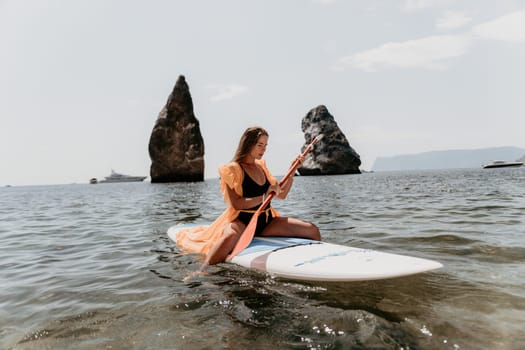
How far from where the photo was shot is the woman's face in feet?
16.3

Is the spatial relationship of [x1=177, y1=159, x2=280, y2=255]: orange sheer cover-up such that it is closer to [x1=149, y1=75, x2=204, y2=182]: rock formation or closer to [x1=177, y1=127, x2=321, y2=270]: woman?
[x1=177, y1=127, x2=321, y2=270]: woman

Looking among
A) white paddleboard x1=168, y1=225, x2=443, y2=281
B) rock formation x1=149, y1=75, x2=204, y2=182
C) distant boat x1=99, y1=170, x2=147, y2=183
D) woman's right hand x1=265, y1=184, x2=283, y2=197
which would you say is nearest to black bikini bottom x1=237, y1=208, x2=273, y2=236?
white paddleboard x1=168, y1=225, x2=443, y2=281

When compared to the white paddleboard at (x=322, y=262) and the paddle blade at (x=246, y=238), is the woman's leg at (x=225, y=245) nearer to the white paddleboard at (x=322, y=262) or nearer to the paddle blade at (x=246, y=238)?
the paddle blade at (x=246, y=238)

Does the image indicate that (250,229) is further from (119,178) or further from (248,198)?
(119,178)

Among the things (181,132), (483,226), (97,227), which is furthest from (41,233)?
(181,132)

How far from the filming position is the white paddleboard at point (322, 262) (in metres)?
3.55

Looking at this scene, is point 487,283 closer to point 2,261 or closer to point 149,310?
point 149,310

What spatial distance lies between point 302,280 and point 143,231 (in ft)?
18.4

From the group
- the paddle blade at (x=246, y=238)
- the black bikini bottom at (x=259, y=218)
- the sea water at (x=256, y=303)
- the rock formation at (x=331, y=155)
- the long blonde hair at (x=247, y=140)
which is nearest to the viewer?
the sea water at (x=256, y=303)

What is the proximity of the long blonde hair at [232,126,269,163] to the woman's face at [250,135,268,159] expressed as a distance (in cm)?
4

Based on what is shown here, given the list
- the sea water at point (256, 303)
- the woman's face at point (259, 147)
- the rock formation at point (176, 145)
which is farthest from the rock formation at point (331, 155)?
the woman's face at point (259, 147)

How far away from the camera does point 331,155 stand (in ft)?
264

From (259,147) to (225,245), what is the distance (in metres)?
1.46

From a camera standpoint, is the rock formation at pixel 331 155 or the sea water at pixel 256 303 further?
the rock formation at pixel 331 155
